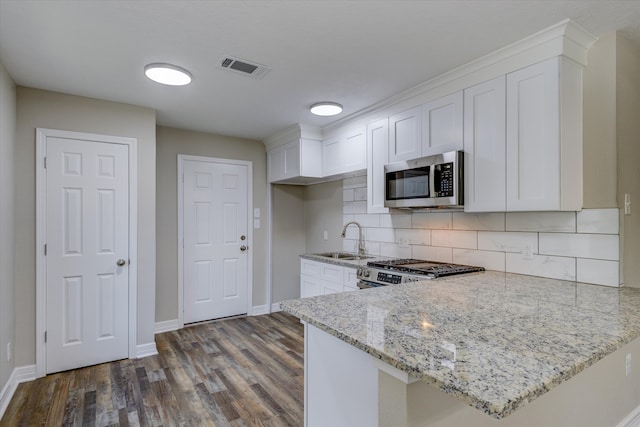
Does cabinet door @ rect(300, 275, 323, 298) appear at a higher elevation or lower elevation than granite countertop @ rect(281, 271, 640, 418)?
lower

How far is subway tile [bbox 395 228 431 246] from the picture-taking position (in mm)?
3203

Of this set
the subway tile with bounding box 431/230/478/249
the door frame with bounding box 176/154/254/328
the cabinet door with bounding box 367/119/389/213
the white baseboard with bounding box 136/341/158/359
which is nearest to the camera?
the subway tile with bounding box 431/230/478/249

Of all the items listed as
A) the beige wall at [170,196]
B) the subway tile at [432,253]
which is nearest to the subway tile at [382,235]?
the subway tile at [432,253]

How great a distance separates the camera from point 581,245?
2.12 m

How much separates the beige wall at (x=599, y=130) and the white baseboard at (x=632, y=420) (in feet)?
4.16

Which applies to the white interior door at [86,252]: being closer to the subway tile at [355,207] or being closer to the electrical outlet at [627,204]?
the subway tile at [355,207]

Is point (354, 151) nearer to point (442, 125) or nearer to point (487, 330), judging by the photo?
point (442, 125)

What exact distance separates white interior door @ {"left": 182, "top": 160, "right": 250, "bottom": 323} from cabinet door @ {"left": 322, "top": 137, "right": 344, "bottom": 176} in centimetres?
119

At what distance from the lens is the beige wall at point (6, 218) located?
94.9 inches

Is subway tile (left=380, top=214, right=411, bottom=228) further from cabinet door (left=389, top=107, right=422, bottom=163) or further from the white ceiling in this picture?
the white ceiling

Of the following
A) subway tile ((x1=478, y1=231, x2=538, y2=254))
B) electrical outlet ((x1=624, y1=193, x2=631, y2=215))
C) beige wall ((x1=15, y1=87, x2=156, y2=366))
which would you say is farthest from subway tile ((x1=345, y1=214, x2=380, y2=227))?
beige wall ((x1=15, y1=87, x2=156, y2=366))

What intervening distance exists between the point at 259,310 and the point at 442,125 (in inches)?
133

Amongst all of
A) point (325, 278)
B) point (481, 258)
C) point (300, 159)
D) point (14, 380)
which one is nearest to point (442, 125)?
point (481, 258)

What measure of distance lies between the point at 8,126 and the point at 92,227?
0.98 metres
